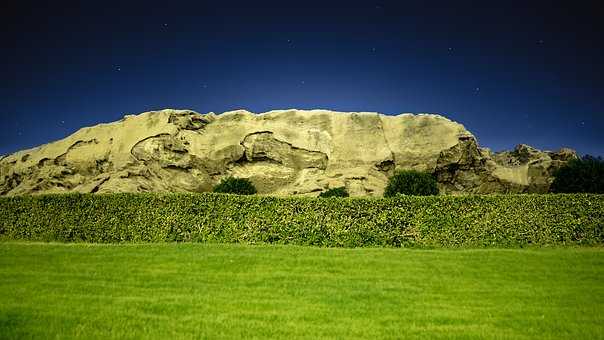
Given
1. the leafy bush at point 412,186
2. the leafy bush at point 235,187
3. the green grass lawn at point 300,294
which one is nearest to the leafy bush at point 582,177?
the leafy bush at point 412,186

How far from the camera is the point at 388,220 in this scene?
2220cm

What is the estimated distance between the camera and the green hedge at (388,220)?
2202cm

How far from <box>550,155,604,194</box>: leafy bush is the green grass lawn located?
55.5 ft

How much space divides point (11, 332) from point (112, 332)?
1559mm

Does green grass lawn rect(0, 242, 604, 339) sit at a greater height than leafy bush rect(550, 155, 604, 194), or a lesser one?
lesser

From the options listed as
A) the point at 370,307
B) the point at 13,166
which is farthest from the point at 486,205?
the point at 13,166

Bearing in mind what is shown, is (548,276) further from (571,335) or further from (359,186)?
(359,186)

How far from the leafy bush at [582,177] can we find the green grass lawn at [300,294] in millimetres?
16930

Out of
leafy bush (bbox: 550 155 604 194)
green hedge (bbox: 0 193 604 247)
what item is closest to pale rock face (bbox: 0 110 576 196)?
leafy bush (bbox: 550 155 604 194)

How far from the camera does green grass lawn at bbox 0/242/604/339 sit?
825cm

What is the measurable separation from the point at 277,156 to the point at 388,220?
2900 cm

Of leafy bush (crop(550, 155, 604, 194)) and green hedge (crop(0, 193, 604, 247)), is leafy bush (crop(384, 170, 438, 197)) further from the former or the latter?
green hedge (crop(0, 193, 604, 247))

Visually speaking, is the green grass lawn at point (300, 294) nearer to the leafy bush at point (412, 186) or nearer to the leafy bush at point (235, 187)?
the leafy bush at point (412, 186)

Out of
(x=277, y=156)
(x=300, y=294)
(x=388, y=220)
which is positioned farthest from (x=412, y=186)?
(x=300, y=294)
